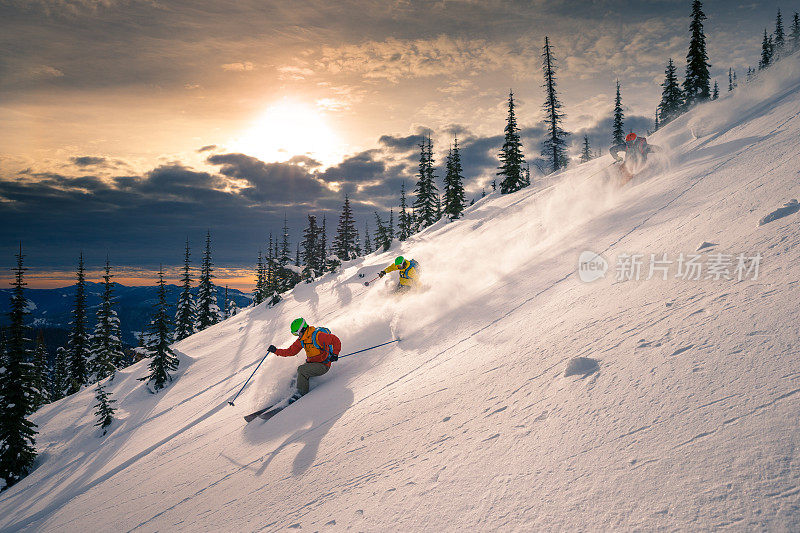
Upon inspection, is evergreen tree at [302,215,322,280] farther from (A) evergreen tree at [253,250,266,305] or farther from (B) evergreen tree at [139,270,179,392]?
(B) evergreen tree at [139,270,179,392]

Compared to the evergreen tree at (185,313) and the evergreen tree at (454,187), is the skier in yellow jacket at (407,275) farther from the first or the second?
the evergreen tree at (185,313)

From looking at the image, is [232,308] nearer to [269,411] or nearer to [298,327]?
[298,327]

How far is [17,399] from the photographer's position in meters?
22.0

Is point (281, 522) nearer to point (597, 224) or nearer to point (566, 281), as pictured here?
point (566, 281)

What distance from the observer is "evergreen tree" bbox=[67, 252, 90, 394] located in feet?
119

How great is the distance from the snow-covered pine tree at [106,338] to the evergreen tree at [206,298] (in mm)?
9278

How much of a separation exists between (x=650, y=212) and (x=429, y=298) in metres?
6.29

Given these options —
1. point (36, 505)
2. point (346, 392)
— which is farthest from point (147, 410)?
point (346, 392)

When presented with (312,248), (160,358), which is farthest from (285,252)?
(160,358)

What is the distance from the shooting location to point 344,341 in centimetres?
990

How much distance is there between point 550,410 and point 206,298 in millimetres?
51564

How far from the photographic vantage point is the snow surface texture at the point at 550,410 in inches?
90.8

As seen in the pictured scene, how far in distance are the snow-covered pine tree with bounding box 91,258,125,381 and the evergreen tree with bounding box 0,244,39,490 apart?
40.1ft

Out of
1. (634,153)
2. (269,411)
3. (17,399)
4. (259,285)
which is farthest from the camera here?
(259,285)
